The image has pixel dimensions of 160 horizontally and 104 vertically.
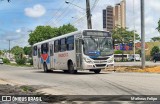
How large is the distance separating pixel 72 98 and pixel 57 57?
18838mm

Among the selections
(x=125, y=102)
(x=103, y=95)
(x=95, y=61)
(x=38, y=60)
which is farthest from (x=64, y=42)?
(x=125, y=102)

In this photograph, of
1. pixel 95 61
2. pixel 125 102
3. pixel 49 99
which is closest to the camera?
pixel 125 102

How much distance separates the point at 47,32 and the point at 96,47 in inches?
2667

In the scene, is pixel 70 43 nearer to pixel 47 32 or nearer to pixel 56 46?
pixel 56 46

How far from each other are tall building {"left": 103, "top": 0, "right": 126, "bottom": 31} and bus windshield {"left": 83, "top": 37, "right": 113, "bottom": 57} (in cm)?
6513

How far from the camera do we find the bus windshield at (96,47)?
2617cm

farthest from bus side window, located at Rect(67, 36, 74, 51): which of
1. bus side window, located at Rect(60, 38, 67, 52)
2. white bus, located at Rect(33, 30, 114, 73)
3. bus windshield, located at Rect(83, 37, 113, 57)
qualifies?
bus windshield, located at Rect(83, 37, 113, 57)

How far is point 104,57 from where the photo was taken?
2652 cm

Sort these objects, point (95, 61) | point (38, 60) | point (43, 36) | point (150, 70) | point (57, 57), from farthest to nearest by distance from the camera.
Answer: point (43, 36), point (38, 60), point (57, 57), point (150, 70), point (95, 61)

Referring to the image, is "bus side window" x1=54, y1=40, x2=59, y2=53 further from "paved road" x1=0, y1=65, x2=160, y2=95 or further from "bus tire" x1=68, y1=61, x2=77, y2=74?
"paved road" x1=0, y1=65, x2=160, y2=95

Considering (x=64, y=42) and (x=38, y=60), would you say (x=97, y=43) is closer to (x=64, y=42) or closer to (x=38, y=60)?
(x=64, y=42)

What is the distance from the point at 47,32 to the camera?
93.2 m

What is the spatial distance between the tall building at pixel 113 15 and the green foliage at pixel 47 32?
27.8 ft

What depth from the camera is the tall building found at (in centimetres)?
9338
